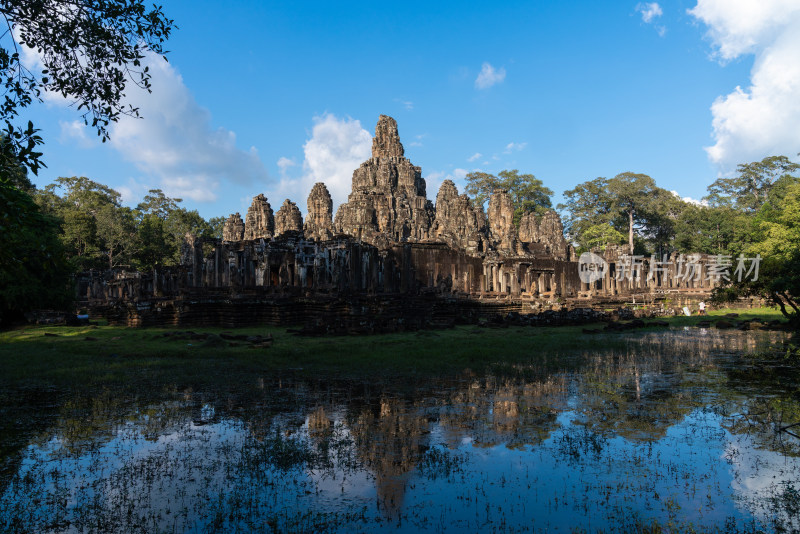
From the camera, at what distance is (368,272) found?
116 ft

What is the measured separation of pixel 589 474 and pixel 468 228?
59.9 metres

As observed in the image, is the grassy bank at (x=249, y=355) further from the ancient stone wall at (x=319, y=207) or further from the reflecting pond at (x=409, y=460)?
the ancient stone wall at (x=319, y=207)

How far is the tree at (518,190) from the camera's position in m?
88.7

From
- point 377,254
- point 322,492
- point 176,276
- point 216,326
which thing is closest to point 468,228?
point 377,254

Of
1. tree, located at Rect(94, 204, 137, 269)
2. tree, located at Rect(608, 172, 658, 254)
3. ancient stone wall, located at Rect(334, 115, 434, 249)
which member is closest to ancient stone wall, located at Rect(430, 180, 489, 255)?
ancient stone wall, located at Rect(334, 115, 434, 249)

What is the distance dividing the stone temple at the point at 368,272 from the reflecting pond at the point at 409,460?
13.8m

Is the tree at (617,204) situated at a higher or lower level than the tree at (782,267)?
higher

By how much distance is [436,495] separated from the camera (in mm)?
5805

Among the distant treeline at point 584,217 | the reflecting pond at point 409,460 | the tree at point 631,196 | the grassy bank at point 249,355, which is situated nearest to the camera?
the reflecting pond at point 409,460

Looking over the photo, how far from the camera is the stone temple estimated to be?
2752 cm

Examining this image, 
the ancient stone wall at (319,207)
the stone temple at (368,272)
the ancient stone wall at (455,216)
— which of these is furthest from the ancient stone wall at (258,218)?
the ancient stone wall at (455,216)

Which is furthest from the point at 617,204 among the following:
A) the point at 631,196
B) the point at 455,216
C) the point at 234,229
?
the point at 234,229

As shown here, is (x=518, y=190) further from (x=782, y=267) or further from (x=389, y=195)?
(x=782, y=267)

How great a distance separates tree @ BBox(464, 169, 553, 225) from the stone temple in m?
14.3
